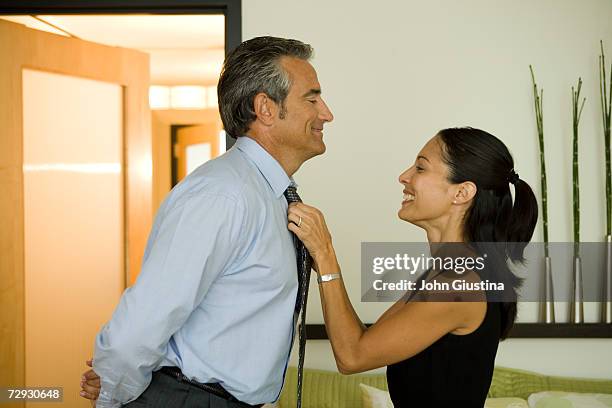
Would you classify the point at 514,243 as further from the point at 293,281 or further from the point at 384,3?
the point at 384,3

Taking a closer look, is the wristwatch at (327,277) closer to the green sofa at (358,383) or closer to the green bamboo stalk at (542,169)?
the green sofa at (358,383)

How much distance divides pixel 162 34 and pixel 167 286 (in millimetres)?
3328

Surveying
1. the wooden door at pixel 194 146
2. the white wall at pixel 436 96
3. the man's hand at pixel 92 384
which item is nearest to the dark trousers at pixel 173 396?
the man's hand at pixel 92 384

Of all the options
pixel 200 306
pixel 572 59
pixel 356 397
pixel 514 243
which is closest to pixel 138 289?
pixel 200 306

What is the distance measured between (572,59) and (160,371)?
2.31 metres

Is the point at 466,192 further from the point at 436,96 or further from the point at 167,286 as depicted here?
the point at 436,96

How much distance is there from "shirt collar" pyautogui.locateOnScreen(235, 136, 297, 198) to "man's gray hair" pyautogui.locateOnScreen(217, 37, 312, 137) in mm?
73

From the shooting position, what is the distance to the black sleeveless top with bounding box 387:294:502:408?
72.3 inches

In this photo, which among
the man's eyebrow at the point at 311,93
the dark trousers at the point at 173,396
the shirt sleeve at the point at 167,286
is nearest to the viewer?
the shirt sleeve at the point at 167,286

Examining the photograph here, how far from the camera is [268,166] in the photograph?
1797 mm

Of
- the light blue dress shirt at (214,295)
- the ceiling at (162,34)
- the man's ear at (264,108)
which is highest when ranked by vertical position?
the ceiling at (162,34)

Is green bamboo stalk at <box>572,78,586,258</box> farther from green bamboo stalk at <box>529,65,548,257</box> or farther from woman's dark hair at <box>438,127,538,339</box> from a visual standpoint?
woman's dark hair at <box>438,127,538,339</box>

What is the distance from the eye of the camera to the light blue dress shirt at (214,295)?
4.95 ft

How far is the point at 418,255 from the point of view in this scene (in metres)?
3.18
